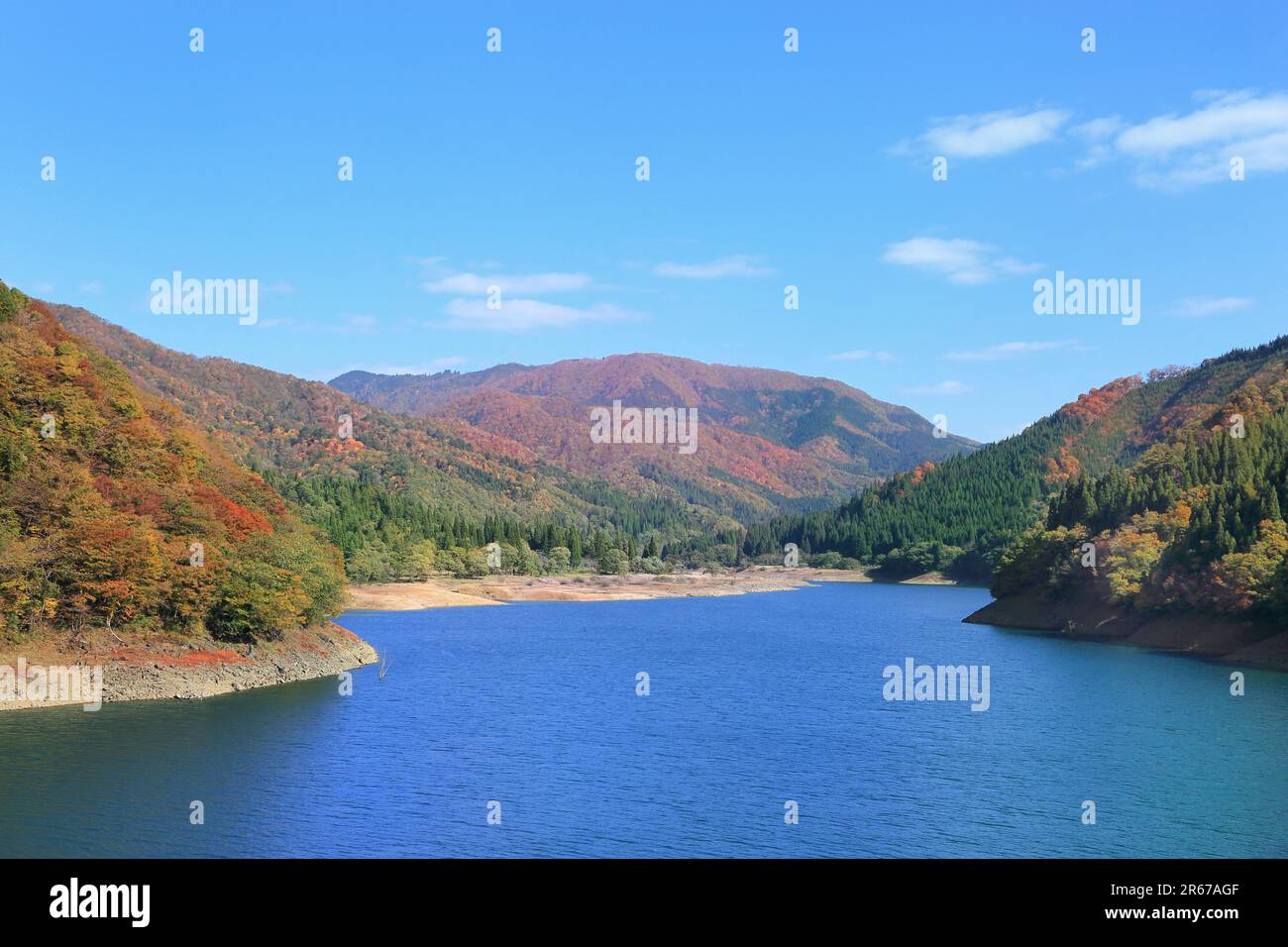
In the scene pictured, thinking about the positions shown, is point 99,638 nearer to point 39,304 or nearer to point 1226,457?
point 39,304

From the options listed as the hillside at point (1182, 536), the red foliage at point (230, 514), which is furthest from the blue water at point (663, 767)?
the red foliage at point (230, 514)

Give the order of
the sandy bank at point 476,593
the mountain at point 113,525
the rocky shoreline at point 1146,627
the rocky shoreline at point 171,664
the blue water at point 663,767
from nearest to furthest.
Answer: the blue water at point 663,767 → the rocky shoreline at point 171,664 → the mountain at point 113,525 → the rocky shoreline at point 1146,627 → the sandy bank at point 476,593

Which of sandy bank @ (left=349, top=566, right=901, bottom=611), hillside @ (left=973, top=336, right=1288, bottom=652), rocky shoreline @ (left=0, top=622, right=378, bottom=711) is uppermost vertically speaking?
hillside @ (left=973, top=336, right=1288, bottom=652)

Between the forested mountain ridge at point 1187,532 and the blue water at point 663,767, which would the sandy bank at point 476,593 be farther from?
the forested mountain ridge at point 1187,532

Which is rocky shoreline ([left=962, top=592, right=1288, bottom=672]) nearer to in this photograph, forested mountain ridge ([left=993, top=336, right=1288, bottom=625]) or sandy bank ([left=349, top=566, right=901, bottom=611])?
forested mountain ridge ([left=993, top=336, right=1288, bottom=625])

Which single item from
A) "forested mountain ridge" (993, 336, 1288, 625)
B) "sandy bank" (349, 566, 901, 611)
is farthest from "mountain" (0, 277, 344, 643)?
"forested mountain ridge" (993, 336, 1288, 625)

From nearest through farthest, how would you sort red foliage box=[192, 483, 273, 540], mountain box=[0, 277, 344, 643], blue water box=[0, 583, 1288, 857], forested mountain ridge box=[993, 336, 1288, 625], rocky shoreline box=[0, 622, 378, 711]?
blue water box=[0, 583, 1288, 857] < rocky shoreline box=[0, 622, 378, 711] < mountain box=[0, 277, 344, 643] < red foliage box=[192, 483, 273, 540] < forested mountain ridge box=[993, 336, 1288, 625]
